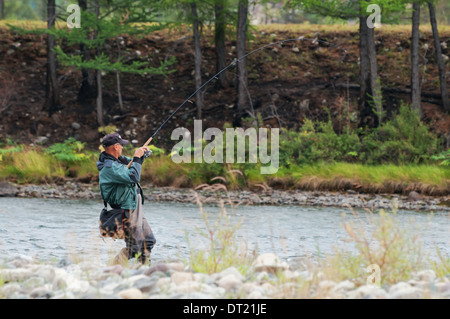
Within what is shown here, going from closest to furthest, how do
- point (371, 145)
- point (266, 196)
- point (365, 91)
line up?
1. point (266, 196)
2. point (371, 145)
3. point (365, 91)

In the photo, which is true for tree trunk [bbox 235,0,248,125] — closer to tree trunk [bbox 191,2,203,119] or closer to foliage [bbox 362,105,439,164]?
tree trunk [bbox 191,2,203,119]

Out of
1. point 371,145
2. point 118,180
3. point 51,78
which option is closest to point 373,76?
point 371,145

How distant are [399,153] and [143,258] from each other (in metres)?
11.1

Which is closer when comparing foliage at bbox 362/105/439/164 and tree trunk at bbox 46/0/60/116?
foliage at bbox 362/105/439/164

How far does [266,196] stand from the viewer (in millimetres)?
15594

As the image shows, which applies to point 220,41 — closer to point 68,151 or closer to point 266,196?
point 68,151

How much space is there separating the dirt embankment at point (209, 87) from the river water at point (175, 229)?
588cm

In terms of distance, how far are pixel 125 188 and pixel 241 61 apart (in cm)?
1362

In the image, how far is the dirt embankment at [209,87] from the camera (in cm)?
2022

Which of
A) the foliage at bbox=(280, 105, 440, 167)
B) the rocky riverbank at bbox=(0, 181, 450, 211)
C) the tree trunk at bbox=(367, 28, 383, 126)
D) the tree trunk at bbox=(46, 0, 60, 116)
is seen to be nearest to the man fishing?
the rocky riverbank at bbox=(0, 181, 450, 211)

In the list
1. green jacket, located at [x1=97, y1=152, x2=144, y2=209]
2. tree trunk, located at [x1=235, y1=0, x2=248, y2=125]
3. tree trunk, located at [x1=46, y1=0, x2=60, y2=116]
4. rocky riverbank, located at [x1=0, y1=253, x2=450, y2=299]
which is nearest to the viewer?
rocky riverbank, located at [x1=0, y1=253, x2=450, y2=299]

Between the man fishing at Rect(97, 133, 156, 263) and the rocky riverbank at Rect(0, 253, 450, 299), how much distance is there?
0.68 metres

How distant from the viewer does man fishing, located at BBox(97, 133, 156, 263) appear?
6145 millimetres

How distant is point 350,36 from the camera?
24.0 meters
